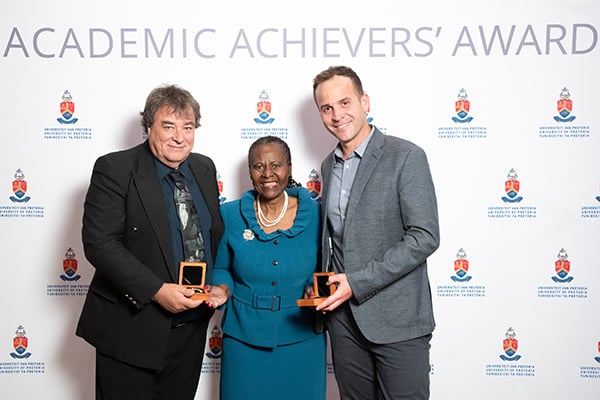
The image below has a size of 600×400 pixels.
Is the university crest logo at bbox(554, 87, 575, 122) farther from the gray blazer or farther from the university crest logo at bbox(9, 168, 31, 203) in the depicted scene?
the university crest logo at bbox(9, 168, 31, 203)

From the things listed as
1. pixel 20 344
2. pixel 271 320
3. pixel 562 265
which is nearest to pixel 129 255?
pixel 271 320

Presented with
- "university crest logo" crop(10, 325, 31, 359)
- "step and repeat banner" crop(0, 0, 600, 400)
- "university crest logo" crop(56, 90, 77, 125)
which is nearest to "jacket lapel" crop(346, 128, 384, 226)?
"step and repeat banner" crop(0, 0, 600, 400)

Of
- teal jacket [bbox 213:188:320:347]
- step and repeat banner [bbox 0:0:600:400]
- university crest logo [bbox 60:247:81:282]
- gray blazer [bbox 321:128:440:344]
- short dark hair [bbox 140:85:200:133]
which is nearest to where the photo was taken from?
gray blazer [bbox 321:128:440:344]

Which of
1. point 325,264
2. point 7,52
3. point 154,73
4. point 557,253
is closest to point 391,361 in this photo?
point 325,264

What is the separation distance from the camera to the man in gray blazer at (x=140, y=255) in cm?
191

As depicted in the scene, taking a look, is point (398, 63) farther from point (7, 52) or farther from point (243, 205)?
point (7, 52)

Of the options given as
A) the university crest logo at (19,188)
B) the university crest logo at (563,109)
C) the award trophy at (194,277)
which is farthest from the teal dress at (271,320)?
the university crest logo at (563,109)

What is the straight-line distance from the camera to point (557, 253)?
2893mm

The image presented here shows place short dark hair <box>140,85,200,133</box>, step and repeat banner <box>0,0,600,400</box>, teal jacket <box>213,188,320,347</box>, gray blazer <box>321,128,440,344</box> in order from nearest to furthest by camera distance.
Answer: gray blazer <box>321,128,440,344</box> → short dark hair <box>140,85,200,133</box> → teal jacket <box>213,188,320,347</box> → step and repeat banner <box>0,0,600,400</box>

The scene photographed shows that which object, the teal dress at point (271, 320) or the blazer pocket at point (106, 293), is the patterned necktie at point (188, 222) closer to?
the teal dress at point (271, 320)

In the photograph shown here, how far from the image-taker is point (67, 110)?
2875 millimetres

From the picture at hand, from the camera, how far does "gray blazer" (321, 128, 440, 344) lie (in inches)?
73.2

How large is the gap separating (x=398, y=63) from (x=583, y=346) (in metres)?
1.87

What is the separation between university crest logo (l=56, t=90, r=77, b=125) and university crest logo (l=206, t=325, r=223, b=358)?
55.2 inches
